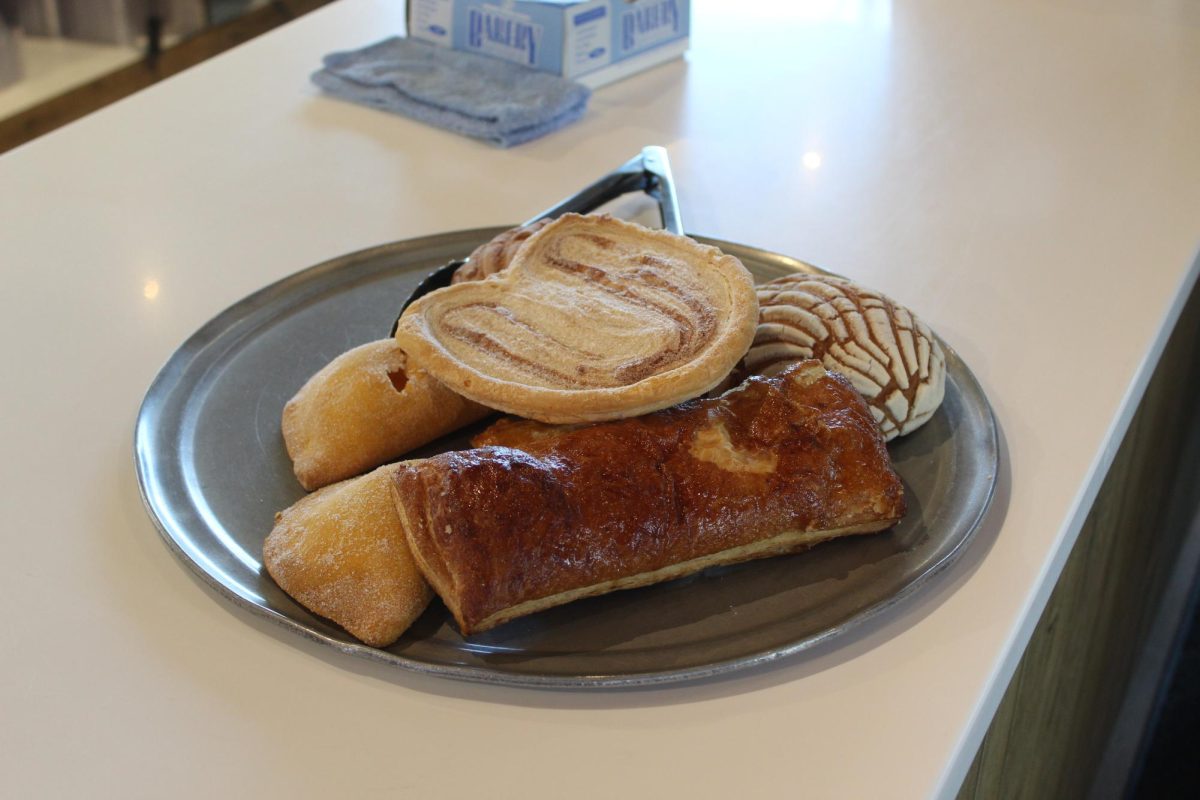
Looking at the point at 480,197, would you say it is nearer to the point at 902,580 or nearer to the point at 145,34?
the point at 902,580

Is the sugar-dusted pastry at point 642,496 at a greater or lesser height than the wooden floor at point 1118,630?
greater

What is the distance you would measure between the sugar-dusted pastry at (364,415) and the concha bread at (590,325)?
0.04m

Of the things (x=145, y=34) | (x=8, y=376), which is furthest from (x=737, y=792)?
(x=145, y=34)

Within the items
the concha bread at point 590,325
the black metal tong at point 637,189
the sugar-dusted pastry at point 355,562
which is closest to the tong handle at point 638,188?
the black metal tong at point 637,189

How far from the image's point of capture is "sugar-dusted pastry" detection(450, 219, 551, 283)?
0.88 metres

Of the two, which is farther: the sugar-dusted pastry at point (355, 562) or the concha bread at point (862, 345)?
the concha bread at point (862, 345)

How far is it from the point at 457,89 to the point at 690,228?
1.29ft

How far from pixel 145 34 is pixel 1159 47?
7.48 ft

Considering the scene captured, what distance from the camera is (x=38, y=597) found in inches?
27.2

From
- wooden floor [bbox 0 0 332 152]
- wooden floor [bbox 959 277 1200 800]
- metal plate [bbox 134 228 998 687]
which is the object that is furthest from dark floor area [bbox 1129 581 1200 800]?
wooden floor [bbox 0 0 332 152]

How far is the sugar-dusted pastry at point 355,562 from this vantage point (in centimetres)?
62

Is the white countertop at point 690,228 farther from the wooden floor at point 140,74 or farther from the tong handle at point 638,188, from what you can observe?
the wooden floor at point 140,74

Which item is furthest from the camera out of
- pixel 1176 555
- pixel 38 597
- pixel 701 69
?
pixel 1176 555

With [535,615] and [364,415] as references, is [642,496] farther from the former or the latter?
[364,415]
